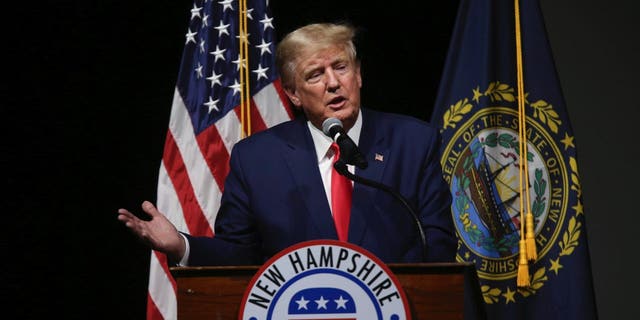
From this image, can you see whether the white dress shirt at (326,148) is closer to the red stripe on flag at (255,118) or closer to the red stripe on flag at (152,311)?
the red stripe on flag at (255,118)

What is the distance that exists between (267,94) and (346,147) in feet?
4.67

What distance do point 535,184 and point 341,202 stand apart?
1117 millimetres

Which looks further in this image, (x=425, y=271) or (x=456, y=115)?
(x=456, y=115)

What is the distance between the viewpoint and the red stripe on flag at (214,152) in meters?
3.29

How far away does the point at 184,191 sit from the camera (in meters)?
3.27

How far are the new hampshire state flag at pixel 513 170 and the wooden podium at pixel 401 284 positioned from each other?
4.37ft

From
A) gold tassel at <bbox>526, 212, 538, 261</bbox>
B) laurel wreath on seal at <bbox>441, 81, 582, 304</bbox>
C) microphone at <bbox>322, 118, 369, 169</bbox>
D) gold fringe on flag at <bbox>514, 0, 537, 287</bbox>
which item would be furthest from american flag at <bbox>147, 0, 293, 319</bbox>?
microphone at <bbox>322, 118, 369, 169</bbox>

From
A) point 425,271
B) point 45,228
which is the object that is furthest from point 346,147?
point 45,228

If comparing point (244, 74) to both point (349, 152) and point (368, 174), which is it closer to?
point (368, 174)

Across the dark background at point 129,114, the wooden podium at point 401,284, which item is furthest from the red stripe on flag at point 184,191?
the wooden podium at point 401,284

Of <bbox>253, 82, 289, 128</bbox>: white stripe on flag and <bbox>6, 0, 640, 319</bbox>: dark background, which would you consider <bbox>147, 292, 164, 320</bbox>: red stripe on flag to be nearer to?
<bbox>6, 0, 640, 319</bbox>: dark background

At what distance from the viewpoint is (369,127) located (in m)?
2.46

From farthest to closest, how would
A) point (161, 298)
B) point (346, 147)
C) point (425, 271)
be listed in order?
point (161, 298) < point (346, 147) < point (425, 271)

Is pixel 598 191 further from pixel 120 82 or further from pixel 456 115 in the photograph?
pixel 120 82
